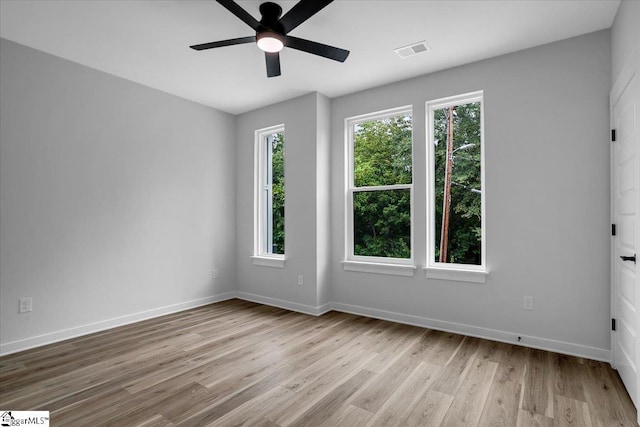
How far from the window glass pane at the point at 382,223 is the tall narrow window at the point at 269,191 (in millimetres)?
1216

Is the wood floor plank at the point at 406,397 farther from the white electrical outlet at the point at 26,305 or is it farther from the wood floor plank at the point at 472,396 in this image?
the white electrical outlet at the point at 26,305

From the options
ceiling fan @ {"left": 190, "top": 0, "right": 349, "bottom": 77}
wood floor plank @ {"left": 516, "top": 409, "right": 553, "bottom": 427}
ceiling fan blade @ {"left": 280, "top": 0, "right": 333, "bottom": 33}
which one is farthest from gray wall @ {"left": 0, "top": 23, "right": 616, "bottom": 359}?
ceiling fan blade @ {"left": 280, "top": 0, "right": 333, "bottom": 33}

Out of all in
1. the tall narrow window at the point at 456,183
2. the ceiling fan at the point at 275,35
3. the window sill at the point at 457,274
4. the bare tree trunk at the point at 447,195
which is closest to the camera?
the ceiling fan at the point at 275,35

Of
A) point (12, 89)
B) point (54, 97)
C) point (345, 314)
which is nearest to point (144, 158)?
point (54, 97)

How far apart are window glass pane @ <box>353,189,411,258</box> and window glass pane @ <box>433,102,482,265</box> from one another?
1.21ft

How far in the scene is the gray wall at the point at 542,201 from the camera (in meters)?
2.87

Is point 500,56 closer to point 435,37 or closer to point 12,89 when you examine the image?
point 435,37

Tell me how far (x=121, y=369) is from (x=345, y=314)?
2.43 m

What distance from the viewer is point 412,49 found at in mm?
3203

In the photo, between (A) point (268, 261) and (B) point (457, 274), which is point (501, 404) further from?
(A) point (268, 261)

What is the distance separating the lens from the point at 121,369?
2715 millimetres

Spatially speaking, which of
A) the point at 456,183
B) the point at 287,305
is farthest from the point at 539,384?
the point at 287,305

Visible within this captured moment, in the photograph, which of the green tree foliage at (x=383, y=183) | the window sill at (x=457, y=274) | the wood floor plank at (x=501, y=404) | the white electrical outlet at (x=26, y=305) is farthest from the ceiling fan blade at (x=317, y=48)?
the white electrical outlet at (x=26, y=305)

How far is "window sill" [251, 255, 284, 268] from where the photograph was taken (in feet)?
15.3
